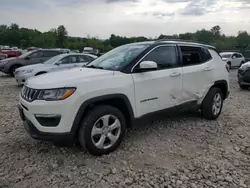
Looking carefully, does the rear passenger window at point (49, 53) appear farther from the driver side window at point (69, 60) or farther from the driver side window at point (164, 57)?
the driver side window at point (164, 57)

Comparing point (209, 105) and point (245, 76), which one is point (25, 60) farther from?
point (209, 105)

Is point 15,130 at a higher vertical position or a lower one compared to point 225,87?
lower

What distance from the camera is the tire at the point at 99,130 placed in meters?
3.42

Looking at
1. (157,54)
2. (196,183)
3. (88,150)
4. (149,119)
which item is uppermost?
(157,54)

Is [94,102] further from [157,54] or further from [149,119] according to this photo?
[157,54]

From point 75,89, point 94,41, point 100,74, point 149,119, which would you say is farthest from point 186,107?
point 94,41

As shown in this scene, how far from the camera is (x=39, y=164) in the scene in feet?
11.4

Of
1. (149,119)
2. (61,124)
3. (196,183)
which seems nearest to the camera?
(196,183)

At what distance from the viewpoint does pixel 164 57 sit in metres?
4.48

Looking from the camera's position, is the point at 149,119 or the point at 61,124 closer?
the point at 61,124

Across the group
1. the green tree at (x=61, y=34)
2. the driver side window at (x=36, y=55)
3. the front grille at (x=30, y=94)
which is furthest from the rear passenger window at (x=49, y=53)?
the green tree at (x=61, y=34)

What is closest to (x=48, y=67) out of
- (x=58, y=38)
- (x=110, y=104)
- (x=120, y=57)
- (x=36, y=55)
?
(x=36, y=55)

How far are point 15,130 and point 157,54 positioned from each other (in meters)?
3.00

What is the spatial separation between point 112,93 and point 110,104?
0.84ft
